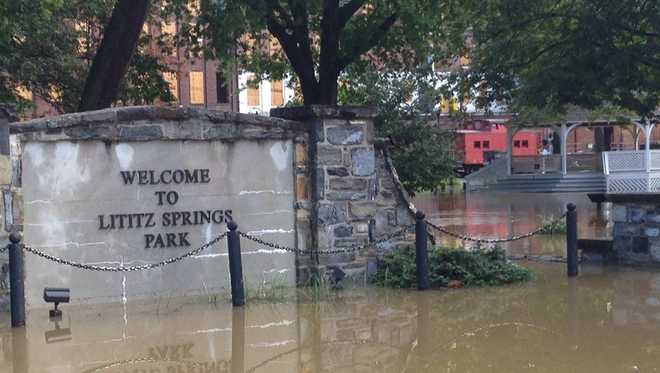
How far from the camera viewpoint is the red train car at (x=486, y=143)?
170 feet

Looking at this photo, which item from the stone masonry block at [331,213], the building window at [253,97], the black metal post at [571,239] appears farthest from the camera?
the building window at [253,97]

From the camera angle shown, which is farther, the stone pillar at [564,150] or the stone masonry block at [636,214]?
the stone pillar at [564,150]

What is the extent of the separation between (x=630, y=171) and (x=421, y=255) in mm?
25749

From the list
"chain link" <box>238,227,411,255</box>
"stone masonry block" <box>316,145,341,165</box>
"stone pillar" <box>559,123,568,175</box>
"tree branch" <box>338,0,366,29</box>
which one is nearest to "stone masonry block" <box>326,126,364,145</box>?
"stone masonry block" <box>316,145,341,165</box>

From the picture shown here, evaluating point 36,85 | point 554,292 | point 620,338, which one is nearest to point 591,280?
point 554,292

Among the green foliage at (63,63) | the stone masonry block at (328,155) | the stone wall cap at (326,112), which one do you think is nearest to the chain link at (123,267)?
the stone masonry block at (328,155)

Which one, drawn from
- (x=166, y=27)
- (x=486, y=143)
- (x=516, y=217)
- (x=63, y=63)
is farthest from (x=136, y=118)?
(x=486, y=143)

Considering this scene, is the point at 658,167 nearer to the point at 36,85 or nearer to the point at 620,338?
the point at 36,85

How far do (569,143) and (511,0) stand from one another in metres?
48.2

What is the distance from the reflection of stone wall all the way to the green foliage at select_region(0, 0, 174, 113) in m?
9.60

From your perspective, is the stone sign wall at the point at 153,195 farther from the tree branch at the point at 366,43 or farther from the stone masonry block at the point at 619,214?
the stone masonry block at the point at 619,214

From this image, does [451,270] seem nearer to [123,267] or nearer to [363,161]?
[363,161]

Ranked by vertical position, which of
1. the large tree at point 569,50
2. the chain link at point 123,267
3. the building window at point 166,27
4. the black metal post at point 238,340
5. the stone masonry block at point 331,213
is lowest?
the black metal post at point 238,340

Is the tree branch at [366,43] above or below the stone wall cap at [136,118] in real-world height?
above
